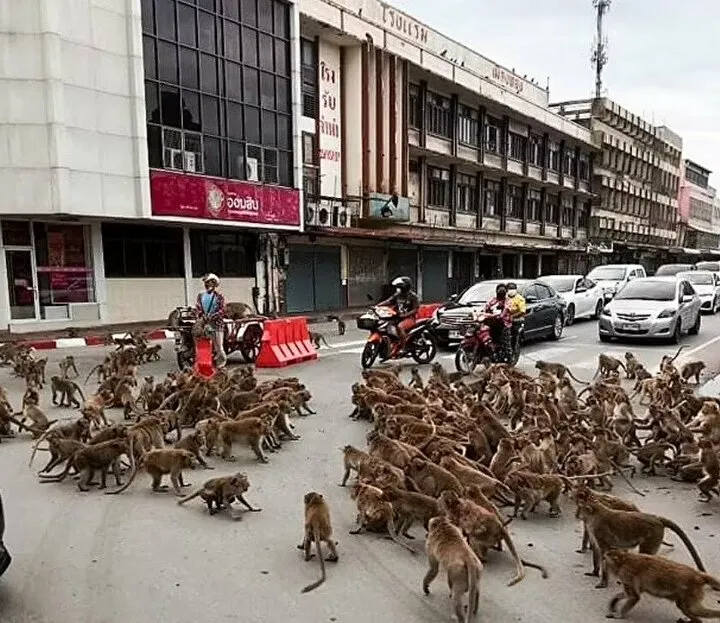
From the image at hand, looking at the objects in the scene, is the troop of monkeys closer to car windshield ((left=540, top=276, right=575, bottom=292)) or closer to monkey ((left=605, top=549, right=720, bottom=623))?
monkey ((left=605, top=549, right=720, bottom=623))

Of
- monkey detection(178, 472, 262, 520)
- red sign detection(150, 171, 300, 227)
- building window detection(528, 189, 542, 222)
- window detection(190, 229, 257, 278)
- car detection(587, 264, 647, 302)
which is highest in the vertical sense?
building window detection(528, 189, 542, 222)

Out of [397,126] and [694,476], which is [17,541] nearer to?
[694,476]

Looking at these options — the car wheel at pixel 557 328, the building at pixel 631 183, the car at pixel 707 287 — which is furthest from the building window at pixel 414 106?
the building at pixel 631 183

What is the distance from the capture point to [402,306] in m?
13.5

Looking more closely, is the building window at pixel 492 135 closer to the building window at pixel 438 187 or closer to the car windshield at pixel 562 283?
the building window at pixel 438 187

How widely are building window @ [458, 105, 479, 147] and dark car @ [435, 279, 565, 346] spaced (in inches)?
836

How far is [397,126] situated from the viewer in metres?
30.8

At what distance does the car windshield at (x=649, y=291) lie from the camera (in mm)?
18203

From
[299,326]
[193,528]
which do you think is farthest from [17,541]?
[299,326]

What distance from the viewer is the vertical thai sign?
92.1 feet

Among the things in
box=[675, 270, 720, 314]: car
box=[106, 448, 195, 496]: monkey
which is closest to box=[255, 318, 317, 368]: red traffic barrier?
box=[106, 448, 195, 496]: monkey

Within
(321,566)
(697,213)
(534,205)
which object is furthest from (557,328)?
(697,213)

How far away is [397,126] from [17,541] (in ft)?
91.8

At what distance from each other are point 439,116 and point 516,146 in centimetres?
1039
